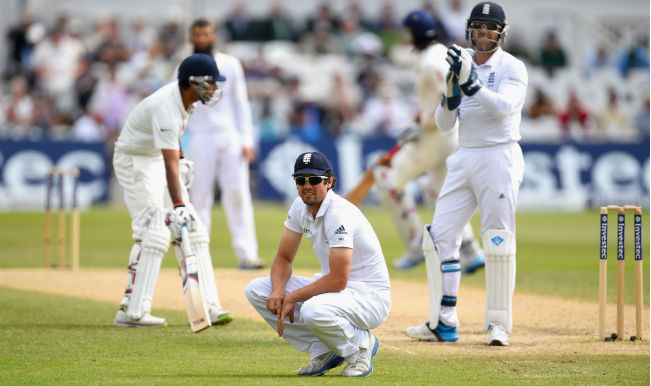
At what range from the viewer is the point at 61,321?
753 centimetres

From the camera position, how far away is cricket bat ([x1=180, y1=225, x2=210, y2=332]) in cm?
643

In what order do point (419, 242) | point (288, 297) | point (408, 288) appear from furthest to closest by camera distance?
point (419, 242), point (408, 288), point (288, 297)

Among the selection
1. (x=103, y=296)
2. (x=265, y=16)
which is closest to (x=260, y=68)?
(x=265, y=16)

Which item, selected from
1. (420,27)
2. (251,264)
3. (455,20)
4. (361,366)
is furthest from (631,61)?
(361,366)

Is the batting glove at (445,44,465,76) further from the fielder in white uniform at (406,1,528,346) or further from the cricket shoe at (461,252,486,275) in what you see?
the cricket shoe at (461,252,486,275)

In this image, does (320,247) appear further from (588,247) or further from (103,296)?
(588,247)

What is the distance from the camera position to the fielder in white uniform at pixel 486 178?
265 inches

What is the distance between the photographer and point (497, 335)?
6695 millimetres

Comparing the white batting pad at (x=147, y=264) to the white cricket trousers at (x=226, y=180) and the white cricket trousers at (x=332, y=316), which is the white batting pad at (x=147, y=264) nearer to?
the white cricket trousers at (x=332, y=316)

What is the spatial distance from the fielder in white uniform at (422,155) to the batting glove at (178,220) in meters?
2.97

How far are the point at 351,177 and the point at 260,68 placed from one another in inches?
164

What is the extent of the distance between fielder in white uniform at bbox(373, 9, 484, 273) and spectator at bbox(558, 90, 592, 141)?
12869 mm

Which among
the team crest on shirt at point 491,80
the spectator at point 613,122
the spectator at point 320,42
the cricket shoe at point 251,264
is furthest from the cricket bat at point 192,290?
the spectator at point 320,42

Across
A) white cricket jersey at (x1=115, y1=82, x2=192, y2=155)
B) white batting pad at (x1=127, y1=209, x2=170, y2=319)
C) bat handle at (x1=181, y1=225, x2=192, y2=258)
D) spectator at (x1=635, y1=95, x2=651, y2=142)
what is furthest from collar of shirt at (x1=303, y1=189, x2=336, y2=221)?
spectator at (x1=635, y1=95, x2=651, y2=142)
